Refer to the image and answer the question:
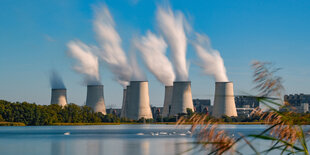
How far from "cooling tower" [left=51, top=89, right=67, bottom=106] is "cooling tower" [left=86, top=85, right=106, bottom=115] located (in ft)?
13.2

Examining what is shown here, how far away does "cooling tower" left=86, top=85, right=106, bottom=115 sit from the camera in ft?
218

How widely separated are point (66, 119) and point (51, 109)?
4543mm

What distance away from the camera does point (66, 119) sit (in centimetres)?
7206

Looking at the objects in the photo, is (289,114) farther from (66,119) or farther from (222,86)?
(66,119)

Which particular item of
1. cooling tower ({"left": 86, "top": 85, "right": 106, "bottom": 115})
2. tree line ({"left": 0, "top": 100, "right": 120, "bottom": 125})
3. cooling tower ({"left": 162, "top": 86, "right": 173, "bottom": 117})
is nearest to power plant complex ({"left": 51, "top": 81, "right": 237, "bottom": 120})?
cooling tower ({"left": 86, "top": 85, "right": 106, "bottom": 115})

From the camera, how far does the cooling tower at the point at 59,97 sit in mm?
69088

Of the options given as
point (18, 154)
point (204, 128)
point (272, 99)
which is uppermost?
point (272, 99)

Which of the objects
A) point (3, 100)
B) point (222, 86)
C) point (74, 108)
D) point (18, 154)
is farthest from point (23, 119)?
point (18, 154)

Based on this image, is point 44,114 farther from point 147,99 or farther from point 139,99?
point 147,99

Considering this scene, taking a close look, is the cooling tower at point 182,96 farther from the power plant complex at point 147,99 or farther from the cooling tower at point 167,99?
the cooling tower at point 167,99

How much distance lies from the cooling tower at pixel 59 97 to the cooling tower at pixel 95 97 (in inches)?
159

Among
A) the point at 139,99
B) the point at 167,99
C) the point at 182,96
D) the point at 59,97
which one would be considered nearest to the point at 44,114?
the point at 59,97

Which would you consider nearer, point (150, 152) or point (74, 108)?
point (150, 152)

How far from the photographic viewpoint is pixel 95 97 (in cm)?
6781
